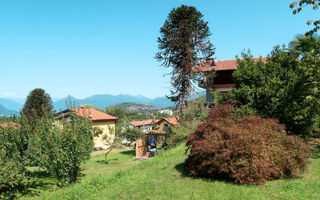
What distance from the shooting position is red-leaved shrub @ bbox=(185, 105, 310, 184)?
23.2ft

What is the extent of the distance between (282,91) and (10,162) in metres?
13.4

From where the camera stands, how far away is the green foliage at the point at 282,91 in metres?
10.3

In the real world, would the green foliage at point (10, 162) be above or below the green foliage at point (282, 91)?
below

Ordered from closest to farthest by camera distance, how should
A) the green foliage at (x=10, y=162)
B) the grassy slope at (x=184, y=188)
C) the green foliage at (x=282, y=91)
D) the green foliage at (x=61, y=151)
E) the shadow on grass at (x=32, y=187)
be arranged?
the grassy slope at (x=184, y=188)
the green foliage at (x=10, y=162)
the green foliage at (x=282, y=91)
the green foliage at (x=61, y=151)
the shadow on grass at (x=32, y=187)

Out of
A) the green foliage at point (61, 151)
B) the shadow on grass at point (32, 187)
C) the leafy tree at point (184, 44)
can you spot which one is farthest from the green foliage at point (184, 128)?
the shadow on grass at point (32, 187)

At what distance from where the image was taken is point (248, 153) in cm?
706

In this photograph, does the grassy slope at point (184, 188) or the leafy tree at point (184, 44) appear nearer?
the grassy slope at point (184, 188)

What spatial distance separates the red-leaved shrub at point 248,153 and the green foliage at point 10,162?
7.91 metres

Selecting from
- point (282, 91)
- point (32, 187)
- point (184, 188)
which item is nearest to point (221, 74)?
point (282, 91)

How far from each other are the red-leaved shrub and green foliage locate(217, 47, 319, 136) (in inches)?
104

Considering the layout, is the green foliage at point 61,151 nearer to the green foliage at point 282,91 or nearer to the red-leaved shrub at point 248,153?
the red-leaved shrub at point 248,153

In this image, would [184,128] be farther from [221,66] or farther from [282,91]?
[282,91]

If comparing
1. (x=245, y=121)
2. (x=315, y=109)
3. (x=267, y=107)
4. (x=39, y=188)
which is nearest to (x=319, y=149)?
(x=315, y=109)

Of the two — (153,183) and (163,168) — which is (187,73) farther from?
(153,183)
